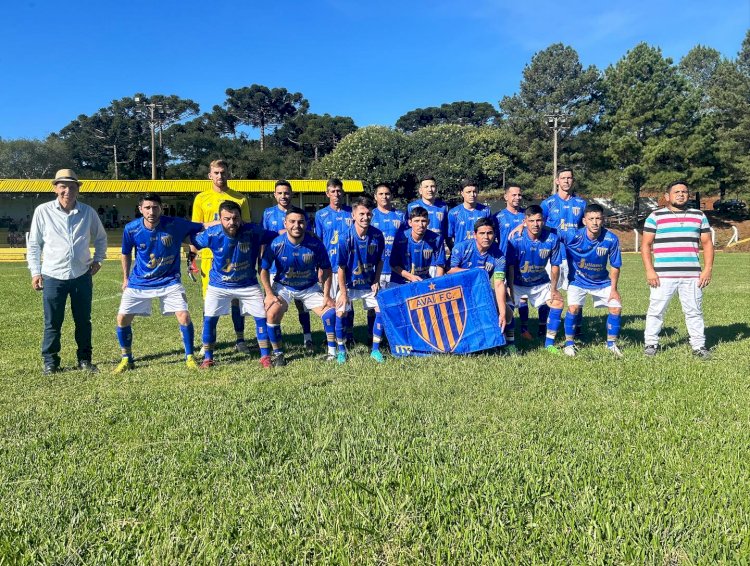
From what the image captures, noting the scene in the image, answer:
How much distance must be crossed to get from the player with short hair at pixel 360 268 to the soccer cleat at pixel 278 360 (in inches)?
23.6

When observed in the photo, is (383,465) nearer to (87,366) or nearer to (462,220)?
(87,366)

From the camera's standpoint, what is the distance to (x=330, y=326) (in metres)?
5.63

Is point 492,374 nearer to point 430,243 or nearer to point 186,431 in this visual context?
point 430,243

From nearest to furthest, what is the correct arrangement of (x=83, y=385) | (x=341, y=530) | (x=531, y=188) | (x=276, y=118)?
(x=341, y=530) → (x=83, y=385) → (x=531, y=188) → (x=276, y=118)

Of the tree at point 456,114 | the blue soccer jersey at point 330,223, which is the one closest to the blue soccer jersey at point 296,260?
the blue soccer jersey at point 330,223

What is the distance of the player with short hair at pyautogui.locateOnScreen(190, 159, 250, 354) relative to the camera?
591cm

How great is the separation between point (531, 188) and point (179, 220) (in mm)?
39848

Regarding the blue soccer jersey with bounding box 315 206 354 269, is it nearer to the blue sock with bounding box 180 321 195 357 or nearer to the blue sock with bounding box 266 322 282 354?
the blue sock with bounding box 266 322 282 354

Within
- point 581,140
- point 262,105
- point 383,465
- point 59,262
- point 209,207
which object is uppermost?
point 262,105

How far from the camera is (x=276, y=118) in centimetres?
7131

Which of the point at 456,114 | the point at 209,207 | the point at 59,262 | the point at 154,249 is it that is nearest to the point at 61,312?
the point at 59,262

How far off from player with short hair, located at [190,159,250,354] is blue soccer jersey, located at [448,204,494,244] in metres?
2.67

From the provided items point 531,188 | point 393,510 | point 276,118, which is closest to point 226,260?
point 393,510

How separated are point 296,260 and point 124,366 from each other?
7.08 feet
